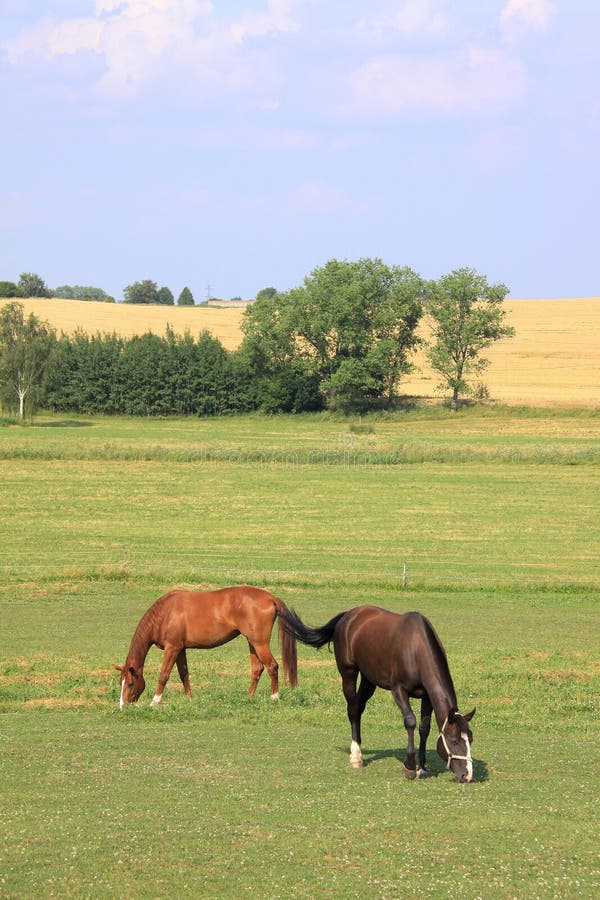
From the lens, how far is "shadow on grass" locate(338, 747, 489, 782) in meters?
12.1

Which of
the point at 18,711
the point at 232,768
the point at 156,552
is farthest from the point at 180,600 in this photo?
the point at 156,552

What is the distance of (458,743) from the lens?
11453mm

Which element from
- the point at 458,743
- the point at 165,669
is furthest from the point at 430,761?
the point at 165,669

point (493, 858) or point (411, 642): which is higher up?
point (411, 642)

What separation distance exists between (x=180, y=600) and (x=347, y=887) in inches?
341

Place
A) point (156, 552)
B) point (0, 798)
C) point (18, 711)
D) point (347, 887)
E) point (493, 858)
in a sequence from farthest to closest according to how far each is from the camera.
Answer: point (156, 552), point (18, 711), point (0, 798), point (493, 858), point (347, 887)

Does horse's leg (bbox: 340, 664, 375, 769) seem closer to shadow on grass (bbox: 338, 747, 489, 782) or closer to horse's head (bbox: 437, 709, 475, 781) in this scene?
shadow on grass (bbox: 338, 747, 489, 782)

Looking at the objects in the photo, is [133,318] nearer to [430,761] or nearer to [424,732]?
[430,761]

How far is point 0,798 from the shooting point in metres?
10.9

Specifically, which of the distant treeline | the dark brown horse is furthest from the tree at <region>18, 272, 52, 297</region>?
the dark brown horse

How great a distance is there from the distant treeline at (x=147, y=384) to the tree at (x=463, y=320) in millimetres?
18126

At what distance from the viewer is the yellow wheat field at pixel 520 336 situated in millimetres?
104188

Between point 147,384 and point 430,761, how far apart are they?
8877 cm

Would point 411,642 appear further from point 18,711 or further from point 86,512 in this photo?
point 86,512
